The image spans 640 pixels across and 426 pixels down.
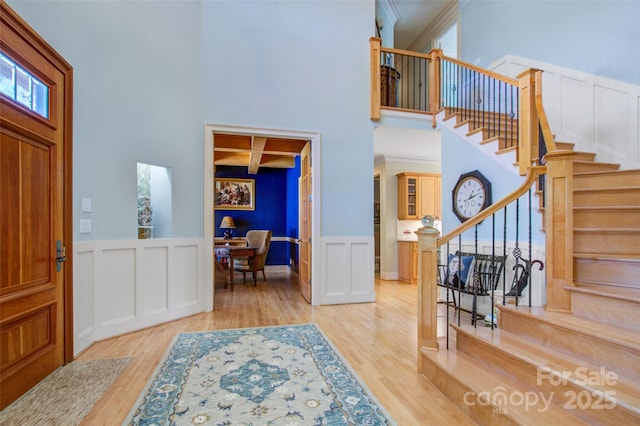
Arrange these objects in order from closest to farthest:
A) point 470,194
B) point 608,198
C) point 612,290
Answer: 1. point 612,290
2. point 608,198
3. point 470,194

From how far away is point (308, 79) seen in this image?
4348 millimetres

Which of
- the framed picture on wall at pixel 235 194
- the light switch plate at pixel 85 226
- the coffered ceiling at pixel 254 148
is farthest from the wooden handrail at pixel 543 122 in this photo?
the framed picture on wall at pixel 235 194

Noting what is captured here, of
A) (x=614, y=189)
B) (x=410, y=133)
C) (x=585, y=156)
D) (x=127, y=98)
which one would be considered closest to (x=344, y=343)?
(x=614, y=189)

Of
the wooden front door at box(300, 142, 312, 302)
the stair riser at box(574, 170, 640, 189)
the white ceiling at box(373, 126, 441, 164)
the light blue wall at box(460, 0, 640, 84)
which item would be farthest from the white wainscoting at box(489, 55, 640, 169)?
the wooden front door at box(300, 142, 312, 302)

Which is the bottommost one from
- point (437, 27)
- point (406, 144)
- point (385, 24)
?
point (406, 144)

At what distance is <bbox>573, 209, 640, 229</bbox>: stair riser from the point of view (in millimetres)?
2457

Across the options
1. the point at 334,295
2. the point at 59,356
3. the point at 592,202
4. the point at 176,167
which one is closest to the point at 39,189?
the point at 59,356

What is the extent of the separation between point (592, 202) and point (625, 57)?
6.54 ft

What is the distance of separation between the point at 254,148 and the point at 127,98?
229 cm

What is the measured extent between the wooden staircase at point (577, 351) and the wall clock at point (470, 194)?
1.38 metres

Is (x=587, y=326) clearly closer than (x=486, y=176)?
Yes

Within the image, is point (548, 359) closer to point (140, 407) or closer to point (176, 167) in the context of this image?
point (140, 407)

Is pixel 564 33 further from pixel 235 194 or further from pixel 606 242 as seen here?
pixel 235 194

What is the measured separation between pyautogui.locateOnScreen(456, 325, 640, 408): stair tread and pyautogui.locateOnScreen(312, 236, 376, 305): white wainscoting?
2.23m
